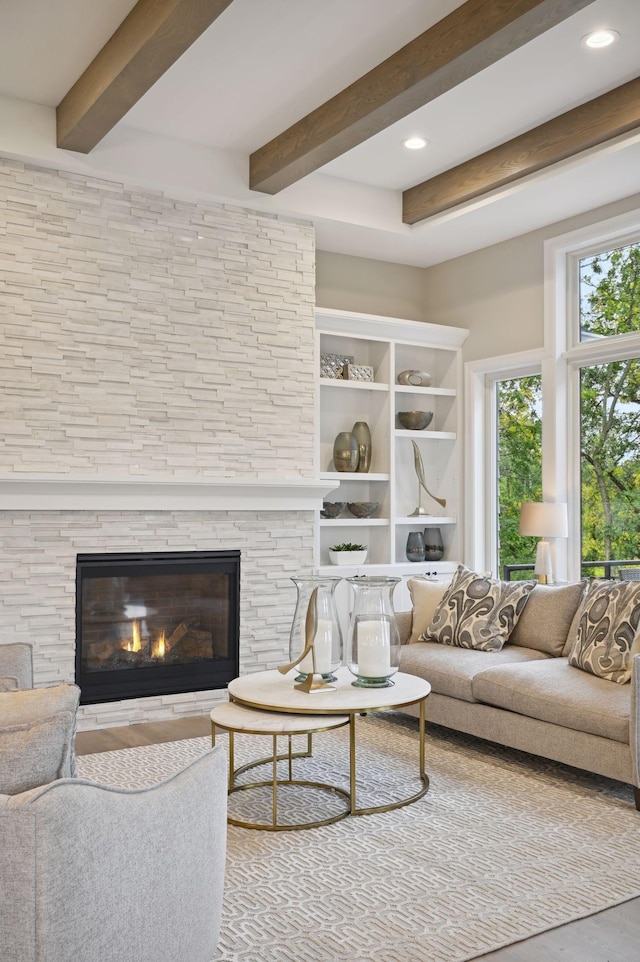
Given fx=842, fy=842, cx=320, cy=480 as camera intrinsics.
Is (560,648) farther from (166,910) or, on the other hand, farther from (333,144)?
(166,910)

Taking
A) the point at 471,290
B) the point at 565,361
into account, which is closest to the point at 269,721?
the point at 565,361

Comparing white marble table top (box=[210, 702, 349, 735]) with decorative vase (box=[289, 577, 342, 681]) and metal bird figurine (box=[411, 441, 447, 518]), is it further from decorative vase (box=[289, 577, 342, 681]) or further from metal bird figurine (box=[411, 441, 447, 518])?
metal bird figurine (box=[411, 441, 447, 518])

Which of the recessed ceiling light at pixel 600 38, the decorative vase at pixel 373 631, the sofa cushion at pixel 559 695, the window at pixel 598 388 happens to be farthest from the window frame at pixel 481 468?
the decorative vase at pixel 373 631

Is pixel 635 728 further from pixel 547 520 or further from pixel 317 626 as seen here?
pixel 547 520

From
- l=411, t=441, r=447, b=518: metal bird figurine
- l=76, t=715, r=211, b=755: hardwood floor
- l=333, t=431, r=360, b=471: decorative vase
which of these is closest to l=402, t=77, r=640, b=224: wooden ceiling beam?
l=333, t=431, r=360, b=471: decorative vase

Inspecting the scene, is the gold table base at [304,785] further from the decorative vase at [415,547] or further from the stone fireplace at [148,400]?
the decorative vase at [415,547]

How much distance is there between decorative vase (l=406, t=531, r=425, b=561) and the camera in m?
5.98

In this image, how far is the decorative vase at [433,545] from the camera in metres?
6.12

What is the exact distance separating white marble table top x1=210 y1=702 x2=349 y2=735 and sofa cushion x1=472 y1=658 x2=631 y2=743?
0.90 meters

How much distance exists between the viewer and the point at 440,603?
465cm

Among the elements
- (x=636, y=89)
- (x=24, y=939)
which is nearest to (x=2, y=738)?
(x=24, y=939)

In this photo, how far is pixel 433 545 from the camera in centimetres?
616

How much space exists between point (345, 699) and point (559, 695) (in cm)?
97

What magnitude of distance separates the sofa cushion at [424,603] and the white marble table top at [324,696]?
1157 mm
